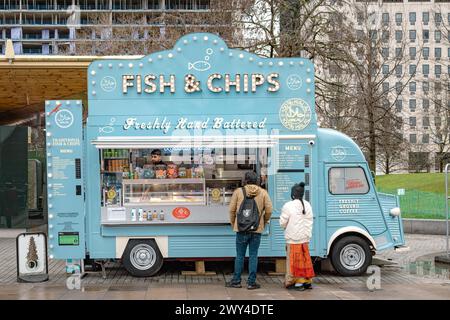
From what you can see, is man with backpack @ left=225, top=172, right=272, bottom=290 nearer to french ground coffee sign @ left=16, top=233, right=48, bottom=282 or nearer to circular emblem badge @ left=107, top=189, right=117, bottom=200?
circular emblem badge @ left=107, top=189, right=117, bottom=200

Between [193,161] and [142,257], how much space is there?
189 cm

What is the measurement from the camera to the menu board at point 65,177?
9.73 m

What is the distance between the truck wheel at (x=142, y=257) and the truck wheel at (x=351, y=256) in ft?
10.1

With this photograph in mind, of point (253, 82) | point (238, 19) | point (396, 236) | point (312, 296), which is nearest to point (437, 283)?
point (396, 236)

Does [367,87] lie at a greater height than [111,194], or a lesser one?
greater

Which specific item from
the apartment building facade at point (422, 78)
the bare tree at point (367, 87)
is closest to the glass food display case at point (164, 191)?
the bare tree at point (367, 87)

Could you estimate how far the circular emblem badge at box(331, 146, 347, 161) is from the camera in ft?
33.5

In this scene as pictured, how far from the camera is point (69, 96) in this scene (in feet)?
54.7

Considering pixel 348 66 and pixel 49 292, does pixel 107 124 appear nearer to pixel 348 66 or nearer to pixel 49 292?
pixel 49 292

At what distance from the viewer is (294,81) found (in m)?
10.2

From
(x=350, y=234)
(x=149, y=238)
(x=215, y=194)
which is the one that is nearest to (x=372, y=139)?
(x=350, y=234)

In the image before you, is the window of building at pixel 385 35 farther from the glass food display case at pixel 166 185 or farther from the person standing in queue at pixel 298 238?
the person standing in queue at pixel 298 238

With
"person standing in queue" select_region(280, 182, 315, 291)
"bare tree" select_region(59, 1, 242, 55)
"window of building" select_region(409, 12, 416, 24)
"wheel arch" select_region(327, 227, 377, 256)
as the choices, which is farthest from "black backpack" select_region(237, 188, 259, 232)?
"window of building" select_region(409, 12, 416, 24)

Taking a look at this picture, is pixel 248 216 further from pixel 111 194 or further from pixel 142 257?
pixel 111 194
